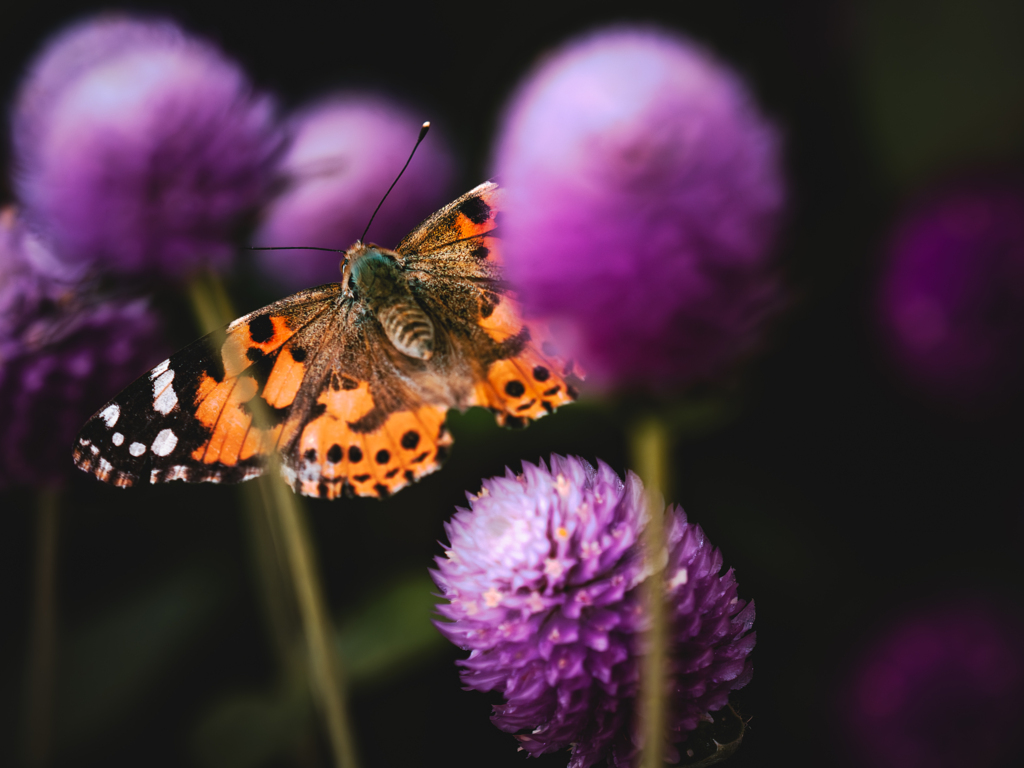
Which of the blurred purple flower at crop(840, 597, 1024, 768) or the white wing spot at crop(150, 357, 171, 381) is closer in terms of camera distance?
the blurred purple flower at crop(840, 597, 1024, 768)

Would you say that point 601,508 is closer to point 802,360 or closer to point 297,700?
point 802,360

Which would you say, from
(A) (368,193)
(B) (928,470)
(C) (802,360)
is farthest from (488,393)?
(A) (368,193)

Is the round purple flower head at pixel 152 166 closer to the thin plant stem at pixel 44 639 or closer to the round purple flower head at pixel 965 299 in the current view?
the thin plant stem at pixel 44 639

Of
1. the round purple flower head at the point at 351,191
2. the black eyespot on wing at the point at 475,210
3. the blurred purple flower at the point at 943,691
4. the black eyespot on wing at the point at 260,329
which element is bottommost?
the blurred purple flower at the point at 943,691

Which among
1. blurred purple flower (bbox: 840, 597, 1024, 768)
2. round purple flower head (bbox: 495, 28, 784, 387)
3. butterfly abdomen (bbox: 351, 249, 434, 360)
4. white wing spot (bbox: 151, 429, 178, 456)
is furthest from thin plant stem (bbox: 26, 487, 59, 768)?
blurred purple flower (bbox: 840, 597, 1024, 768)

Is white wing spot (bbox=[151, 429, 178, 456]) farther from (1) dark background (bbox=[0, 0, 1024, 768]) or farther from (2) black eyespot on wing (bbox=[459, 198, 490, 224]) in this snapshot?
(2) black eyespot on wing (bbox=[459, 198, 490, 224])

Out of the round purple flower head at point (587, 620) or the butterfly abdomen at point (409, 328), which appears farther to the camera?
the butterfly abdomen at point (409, 328)

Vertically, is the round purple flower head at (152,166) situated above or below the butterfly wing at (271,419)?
above

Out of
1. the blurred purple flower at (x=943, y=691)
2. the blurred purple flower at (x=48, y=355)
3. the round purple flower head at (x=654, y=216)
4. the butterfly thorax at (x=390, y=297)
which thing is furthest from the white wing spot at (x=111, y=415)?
the blurred purple flower at (x=943, y=691)
